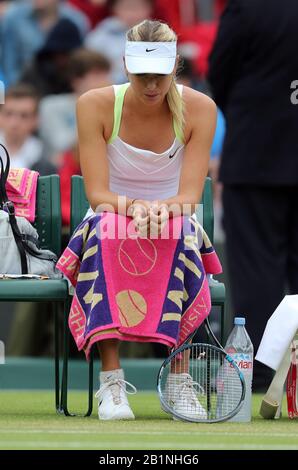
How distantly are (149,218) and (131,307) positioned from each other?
0.36 meters

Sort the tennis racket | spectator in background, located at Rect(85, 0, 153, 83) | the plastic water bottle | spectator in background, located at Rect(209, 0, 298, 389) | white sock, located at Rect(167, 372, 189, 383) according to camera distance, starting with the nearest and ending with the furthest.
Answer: the tennis racket → white sock, located at Rect(167, 372, 189, 383) → the plastic water bottle → spectator in background, located at Rect(209, 0, 298, 389) → spectator in background, located at Rect(85, 0, 153, 83)

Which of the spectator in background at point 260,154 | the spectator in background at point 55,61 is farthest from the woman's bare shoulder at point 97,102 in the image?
the spectator in background at point 55,61

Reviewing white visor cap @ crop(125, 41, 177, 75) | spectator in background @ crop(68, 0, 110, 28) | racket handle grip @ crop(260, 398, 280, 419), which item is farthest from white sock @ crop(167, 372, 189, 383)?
spectator in background @ crop(68, 0, 110, 28)

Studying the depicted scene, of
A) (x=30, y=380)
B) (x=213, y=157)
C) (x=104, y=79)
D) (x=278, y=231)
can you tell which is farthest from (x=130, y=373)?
(x=104, y=79)

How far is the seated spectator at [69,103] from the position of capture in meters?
11.2

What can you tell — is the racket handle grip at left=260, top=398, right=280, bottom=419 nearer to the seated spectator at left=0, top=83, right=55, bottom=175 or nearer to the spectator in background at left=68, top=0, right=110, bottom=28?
the seated spectator at left=0, top=83, right=55, bottom=175

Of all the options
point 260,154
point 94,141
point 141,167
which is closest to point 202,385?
point 141,167

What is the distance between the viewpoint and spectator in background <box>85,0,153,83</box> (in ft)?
38.7

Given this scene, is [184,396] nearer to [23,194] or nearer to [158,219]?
[158,219]

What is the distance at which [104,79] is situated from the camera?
11336 mm

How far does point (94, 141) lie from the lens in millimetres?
6156

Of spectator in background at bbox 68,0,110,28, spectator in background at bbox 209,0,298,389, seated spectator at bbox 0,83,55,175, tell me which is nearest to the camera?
spectator in background at bbox 209,0,298,389

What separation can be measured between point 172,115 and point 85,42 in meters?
5.97

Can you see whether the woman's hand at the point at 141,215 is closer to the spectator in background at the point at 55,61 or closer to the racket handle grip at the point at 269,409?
the racket handle grip at the point at 269,409
